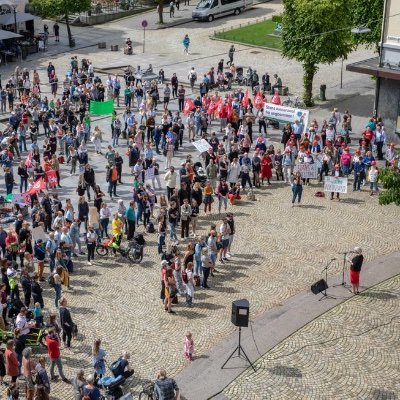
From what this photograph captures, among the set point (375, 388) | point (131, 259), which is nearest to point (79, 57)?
point (131, 259)

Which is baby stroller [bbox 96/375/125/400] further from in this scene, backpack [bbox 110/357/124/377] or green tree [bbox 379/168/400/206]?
green tree [bbox 379/168/400/206]

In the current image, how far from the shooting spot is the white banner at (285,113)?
34500 millimetres

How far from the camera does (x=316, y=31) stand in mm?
39125

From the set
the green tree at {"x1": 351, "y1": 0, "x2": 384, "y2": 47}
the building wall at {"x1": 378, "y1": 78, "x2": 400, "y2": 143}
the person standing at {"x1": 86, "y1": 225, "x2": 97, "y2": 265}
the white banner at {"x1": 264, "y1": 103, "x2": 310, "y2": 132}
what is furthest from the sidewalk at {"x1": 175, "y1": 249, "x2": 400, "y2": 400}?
the green tree at {"x1": 351, "y1": 0, "x2": 384, "y2": 47}

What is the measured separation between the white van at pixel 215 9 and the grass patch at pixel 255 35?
2.82 metres

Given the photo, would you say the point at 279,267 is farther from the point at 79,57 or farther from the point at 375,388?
the point at 79,57

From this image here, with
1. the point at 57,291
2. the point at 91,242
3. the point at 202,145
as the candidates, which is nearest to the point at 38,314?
the point at 57,291

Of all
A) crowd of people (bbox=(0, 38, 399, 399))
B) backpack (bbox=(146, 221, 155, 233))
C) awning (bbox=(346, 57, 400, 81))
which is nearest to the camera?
crowd of people (bbox=(0, 38, 399, 399))

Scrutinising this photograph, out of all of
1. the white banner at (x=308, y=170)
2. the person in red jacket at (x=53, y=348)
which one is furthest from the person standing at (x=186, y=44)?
the person in red jacket at (x=53, y=348)

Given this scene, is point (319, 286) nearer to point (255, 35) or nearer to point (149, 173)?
point (149, 173)

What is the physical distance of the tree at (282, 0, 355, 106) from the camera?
3853 centimetres

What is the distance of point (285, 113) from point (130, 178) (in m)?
7.85

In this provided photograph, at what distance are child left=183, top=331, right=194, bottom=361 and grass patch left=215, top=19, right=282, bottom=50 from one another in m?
34.6

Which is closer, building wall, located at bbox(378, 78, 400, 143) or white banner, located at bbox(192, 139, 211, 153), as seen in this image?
white banner, located at bbox(192, 139, 211, 153)
